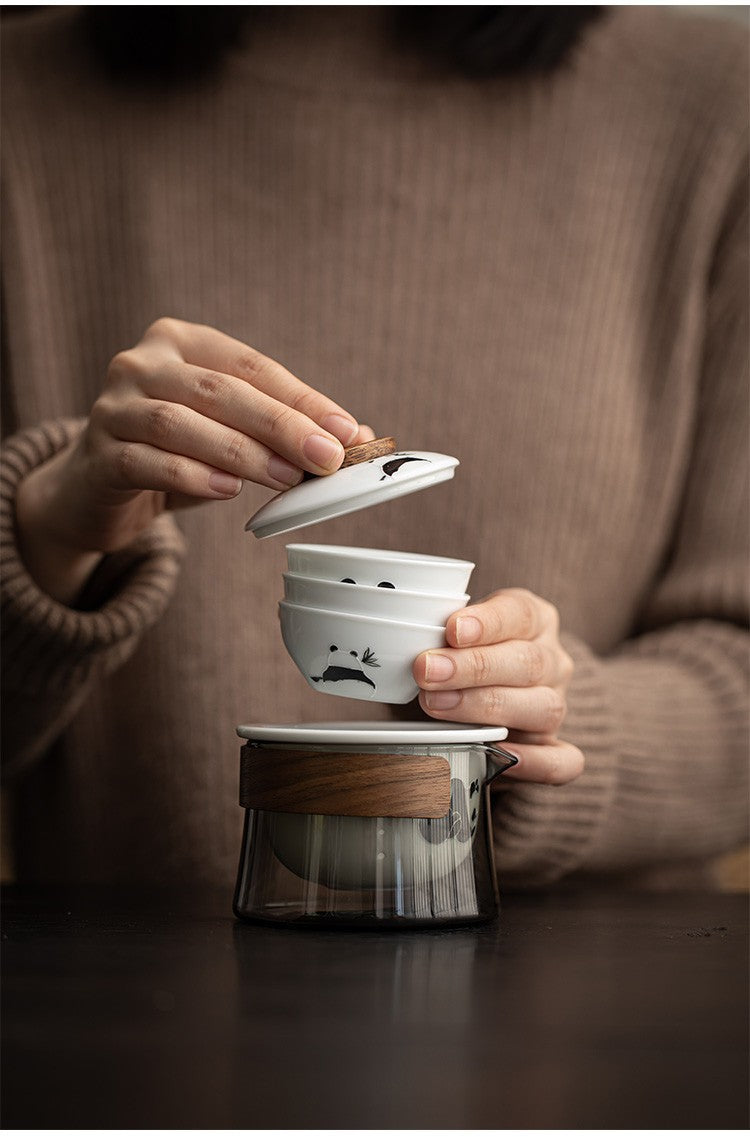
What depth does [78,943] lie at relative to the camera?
23.1 inches

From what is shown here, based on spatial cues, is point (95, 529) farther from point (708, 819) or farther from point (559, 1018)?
point (708, 819)

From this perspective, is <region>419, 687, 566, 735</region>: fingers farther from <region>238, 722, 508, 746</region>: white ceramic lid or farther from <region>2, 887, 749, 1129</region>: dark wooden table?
<region>2, 887, 749, 1129</region>: dark wooden table

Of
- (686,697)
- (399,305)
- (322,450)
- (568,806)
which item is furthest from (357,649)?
(399,305)

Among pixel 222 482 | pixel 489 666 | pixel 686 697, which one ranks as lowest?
pixel 686 697

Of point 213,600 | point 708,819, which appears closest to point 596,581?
point 708,819

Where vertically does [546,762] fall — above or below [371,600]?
below

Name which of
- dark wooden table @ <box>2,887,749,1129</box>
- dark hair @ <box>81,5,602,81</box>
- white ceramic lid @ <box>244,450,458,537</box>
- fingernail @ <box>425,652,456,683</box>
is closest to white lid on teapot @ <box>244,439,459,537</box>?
white ceramic lid @ <box>244,450,458,537</box>

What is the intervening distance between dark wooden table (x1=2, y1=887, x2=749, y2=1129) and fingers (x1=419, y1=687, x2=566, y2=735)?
0.13m

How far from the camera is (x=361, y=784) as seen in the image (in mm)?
613

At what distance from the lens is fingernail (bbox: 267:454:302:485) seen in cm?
69

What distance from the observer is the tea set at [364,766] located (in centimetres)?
62

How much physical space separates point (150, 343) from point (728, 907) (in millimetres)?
566

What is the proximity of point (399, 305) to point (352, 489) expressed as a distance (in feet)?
2.14

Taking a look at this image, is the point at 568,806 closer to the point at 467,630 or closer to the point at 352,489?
the point at 467,630
